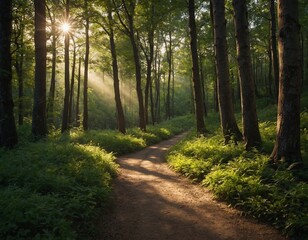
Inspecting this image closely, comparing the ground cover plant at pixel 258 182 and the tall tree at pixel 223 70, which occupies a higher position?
the tall tree at pixel 223 70

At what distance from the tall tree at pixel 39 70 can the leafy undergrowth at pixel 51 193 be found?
2651mm

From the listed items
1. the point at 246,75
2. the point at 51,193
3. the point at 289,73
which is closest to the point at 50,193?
the point at 51,193

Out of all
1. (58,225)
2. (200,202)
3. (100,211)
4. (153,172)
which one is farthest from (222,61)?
(58,225)

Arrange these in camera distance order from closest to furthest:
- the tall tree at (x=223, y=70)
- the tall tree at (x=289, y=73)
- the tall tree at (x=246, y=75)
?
the tall tree at (x=289, y=73) → the tall tree at (x=246, y=75) → the tall tree at (x=223, y=70)

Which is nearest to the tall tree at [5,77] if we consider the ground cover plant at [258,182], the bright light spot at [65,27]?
the ground cover plant at [258,182]

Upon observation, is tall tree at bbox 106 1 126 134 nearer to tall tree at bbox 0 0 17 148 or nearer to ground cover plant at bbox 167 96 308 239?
tall tree at bbox 0 0 17 148

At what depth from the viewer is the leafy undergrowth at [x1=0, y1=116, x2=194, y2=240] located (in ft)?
15.8

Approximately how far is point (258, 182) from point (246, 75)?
155 inches

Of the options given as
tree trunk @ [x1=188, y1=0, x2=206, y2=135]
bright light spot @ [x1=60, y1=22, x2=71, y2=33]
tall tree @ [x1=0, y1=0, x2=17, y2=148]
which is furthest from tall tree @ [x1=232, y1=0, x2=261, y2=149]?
bright light spot @ [x1=60, y1=22, x2=71, y2=33]

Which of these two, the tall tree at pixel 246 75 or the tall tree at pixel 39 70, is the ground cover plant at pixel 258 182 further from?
the tall tree at pixel 39 70

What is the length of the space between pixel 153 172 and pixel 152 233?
517 cm

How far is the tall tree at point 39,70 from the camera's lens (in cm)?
1284

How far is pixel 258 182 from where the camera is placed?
700cm

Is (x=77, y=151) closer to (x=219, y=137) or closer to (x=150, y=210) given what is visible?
(x=150, y=210)
